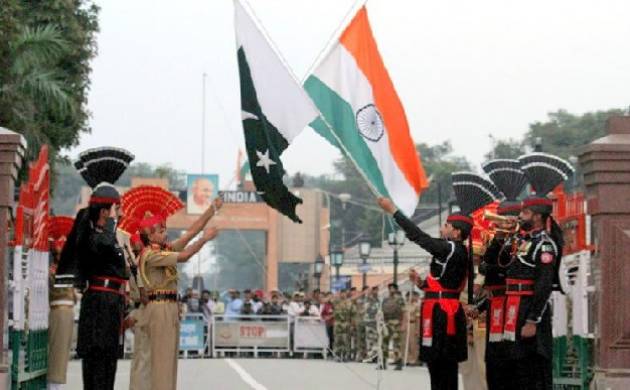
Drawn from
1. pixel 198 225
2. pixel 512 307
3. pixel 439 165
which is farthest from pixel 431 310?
pixel 439 165

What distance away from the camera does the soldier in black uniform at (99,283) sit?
15219 millimetres

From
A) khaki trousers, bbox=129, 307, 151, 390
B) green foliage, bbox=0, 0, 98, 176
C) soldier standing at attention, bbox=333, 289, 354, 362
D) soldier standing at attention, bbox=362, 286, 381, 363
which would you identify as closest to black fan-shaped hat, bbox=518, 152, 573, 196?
khaki trousers, bbox=129, 307, 151, 390

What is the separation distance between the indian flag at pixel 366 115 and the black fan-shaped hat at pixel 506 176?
1.72 metres

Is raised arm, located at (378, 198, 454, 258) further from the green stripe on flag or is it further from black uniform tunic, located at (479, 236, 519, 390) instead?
the green stripe on flag

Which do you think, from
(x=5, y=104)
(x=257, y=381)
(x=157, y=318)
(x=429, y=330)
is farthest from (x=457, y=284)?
(x=5, y=104)

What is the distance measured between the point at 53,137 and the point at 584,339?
24.0 metres

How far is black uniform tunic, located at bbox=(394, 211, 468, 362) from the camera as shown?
1546cm

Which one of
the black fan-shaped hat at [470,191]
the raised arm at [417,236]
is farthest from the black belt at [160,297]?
the black fan-shaped hat at [470,191]

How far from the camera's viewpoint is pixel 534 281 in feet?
47.2

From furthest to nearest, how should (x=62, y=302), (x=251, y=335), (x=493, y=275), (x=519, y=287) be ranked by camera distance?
1. (x=251, y=335)
2. (x=62, y=302)
3. (x=493, y=275)
4. (x=519, y=287)

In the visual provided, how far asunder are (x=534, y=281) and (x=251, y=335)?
29959 mm

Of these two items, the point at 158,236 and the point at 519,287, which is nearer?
the point at 519,287

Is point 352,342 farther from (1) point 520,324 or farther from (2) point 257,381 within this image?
(1) point 520,324

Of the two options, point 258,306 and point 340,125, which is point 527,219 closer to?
point 340,125
